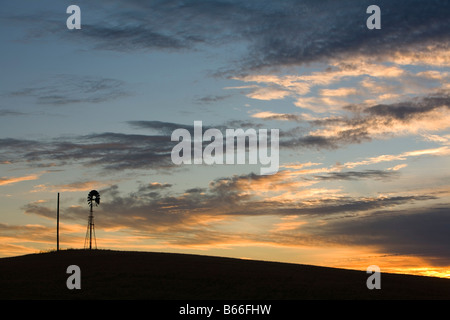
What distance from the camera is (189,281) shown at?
160ft

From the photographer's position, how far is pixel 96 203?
74.7 metres

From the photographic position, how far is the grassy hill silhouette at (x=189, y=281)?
144 feet

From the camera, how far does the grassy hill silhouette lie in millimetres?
43812
